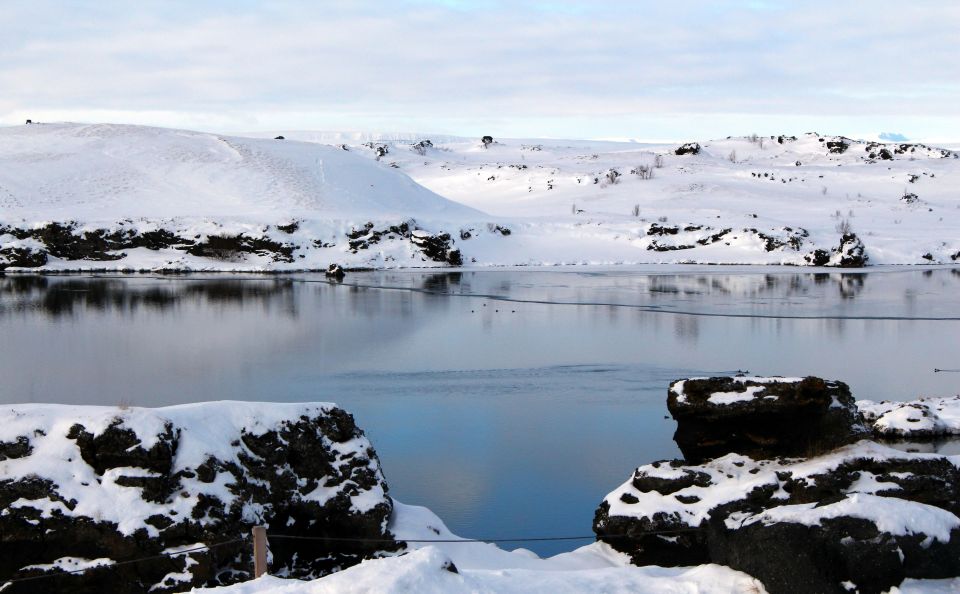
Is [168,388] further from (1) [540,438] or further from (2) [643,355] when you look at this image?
(2) [643,355]

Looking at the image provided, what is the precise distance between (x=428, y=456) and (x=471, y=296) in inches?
977

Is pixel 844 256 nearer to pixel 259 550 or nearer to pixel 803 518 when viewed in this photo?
pixel 803 518

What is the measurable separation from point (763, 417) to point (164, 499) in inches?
287

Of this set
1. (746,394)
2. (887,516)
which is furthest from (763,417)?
(887,516)

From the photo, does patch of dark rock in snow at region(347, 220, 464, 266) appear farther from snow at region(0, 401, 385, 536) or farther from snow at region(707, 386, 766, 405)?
snow at region(0, 401, 385, 536)

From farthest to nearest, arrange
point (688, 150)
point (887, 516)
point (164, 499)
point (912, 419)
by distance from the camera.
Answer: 1. point (688, 150)
2. point (912, 419)
3. point (164, 499)
4. point (887, 516)

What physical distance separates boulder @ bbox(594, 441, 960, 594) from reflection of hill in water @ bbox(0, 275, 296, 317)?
25241mm

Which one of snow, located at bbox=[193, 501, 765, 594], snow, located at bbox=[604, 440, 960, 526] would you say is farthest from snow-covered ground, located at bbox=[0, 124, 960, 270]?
snow, located at bbox=[193, 501, 765, 594]

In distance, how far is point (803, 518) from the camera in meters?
8.58

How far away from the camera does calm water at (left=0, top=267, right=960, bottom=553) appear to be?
17.2 metres

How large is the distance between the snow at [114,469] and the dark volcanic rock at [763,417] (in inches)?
217

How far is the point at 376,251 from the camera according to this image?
195ft

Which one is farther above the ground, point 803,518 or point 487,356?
point 803,518

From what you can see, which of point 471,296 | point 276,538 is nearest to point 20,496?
point 276,538
